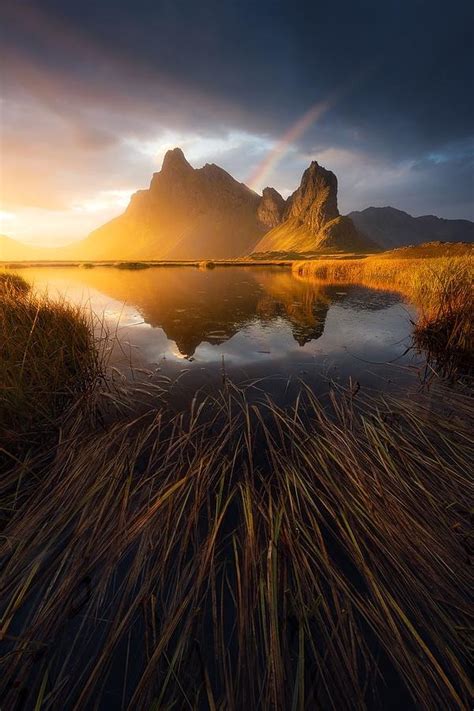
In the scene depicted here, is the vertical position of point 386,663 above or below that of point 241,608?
below

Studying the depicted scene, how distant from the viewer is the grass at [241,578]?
2.23 meters

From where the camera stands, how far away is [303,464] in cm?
471

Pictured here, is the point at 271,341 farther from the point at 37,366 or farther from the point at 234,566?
the point at 234,566

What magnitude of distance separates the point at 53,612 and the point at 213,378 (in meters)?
5.93

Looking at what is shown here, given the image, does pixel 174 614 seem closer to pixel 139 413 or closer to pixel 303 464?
pixel 303 464

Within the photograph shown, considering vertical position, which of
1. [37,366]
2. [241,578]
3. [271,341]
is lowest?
[271,341]

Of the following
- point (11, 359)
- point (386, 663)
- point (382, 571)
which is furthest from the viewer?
point (11, 359)

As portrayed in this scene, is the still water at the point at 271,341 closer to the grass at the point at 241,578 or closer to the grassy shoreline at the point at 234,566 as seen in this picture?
the grassy shoreline at the point at 234,566

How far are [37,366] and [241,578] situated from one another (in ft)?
18.4

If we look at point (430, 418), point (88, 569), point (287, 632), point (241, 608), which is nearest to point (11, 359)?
point (88, 569)

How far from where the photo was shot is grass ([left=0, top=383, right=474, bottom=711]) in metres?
2.23

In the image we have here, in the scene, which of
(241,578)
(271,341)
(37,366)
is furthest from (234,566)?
(271,341)

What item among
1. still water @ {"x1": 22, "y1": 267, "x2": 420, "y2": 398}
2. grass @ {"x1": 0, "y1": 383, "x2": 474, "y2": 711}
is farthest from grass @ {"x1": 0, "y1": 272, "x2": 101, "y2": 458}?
still water @ {"x1": 22, "y1": 267, "x2": 420, "y2": 398}

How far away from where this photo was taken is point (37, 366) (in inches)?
237
